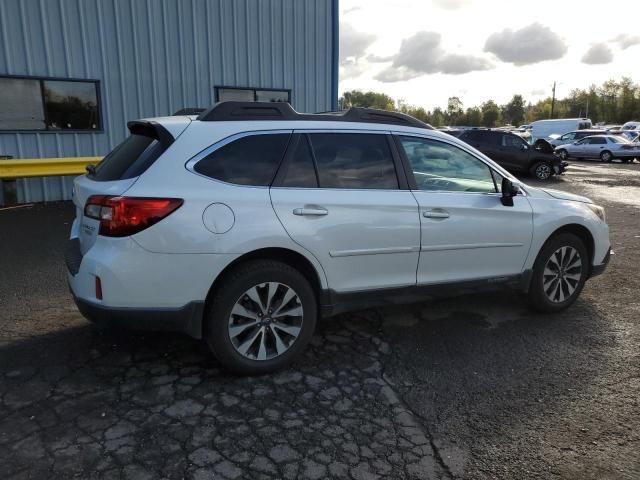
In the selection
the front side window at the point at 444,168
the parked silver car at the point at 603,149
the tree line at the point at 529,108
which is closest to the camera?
the front side window at the point at 444,168

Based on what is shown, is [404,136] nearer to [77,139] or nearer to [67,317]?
[67,317]

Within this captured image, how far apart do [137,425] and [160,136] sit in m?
1.78

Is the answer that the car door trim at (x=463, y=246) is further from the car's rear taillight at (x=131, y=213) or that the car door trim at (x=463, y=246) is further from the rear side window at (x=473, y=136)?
the rear side window at (x=473, y=136)

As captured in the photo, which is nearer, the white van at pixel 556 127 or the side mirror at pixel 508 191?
the side mirror at pixel 508 191

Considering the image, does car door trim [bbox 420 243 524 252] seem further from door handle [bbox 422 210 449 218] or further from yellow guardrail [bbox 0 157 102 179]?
yellow guardrail [bbox 0 157 102 179]

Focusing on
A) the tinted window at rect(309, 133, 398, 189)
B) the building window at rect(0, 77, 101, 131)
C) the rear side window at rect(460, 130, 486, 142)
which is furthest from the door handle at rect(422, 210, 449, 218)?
the rear side window at rect(460, 130, 486, 142)

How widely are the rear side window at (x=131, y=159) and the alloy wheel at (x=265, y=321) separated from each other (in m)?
1.05

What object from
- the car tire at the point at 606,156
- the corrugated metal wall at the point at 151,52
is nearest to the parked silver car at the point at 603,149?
the car tire at the point at 606,156

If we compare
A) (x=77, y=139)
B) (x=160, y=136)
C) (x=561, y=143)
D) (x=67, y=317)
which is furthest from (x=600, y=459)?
(x=561, y=143)

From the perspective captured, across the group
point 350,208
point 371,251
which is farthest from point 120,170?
point 371,251

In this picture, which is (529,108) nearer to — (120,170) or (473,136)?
(473,136)

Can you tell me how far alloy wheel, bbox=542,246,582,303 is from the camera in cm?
467

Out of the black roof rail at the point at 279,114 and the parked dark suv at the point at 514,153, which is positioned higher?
the black roof rail at the point at 279,114

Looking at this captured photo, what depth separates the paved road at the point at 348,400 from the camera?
8.70ft
